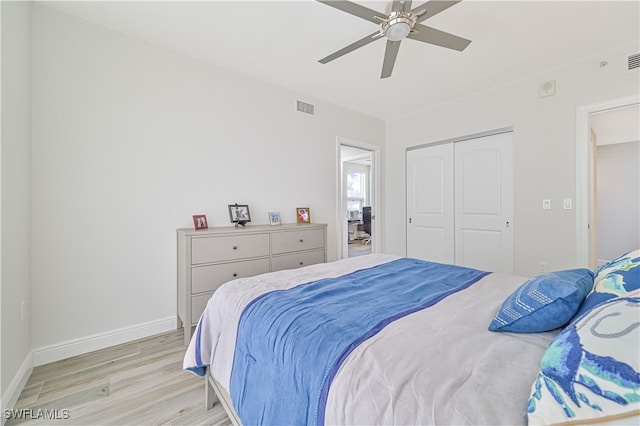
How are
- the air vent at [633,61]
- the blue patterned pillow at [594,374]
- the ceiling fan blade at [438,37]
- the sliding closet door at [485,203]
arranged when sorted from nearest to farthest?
the blue patterned pillow at [594,374] → the ceiling fan blade at [438,37] → the air vent at [633,61] → the sliding closet door at [485,203]

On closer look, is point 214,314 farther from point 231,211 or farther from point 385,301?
point 231,211

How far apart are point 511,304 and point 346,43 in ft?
8.03

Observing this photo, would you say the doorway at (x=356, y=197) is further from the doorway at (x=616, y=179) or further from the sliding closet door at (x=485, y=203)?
the doorway at (x=616, y=179)

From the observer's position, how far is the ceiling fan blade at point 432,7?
4.88 feet

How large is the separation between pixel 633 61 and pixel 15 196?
5.07 metres

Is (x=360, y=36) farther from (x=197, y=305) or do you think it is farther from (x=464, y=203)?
(x=197, y=305)

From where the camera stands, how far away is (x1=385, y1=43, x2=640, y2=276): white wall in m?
2.68

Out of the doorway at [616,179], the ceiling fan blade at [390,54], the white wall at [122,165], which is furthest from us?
the doorway at [616,179]

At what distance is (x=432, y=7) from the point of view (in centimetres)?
155

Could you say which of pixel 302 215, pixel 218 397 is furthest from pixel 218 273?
pixel 302 215

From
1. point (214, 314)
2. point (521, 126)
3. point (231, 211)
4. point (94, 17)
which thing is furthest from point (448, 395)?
point (521, 126)

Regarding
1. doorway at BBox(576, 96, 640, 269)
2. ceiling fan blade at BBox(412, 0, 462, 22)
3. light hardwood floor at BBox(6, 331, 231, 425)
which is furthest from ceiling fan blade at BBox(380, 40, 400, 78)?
doorway at BBox(576, 96, 640, 269)

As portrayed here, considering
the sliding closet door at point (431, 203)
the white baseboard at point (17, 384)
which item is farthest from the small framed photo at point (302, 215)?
the white baseboard at point (17, 384)

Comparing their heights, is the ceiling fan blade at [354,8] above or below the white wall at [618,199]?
above
